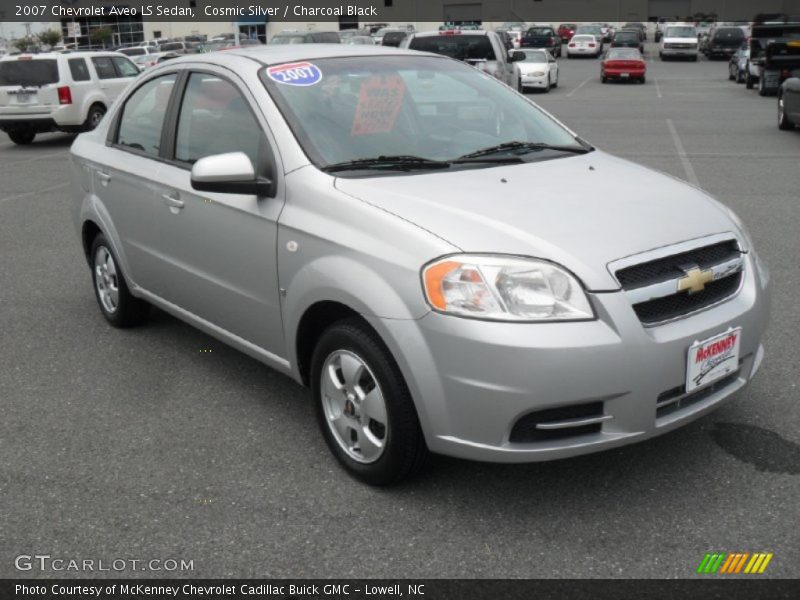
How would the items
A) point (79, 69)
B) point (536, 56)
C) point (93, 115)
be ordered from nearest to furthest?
1. point (79, 69)
2. point (93, 115)
3. point (536, 56)

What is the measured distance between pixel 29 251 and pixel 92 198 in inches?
111

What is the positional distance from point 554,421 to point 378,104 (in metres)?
1.85

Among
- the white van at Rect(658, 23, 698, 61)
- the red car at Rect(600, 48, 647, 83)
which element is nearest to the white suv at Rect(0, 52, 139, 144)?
the red car at Rect(600, 48, 647, 83)

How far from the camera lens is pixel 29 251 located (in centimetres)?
786

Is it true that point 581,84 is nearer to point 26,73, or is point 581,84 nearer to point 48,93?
point 48,93

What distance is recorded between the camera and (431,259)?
309 cm

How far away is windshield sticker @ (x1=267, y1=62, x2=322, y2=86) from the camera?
412cm

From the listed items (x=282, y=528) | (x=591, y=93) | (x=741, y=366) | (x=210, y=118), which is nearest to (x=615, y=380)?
(x=741, y=366)

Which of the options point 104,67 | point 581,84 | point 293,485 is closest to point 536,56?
point 581,84

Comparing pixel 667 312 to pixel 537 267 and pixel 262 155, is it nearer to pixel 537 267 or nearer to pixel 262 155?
pixel 537 267

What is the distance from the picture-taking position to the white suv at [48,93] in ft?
53.9

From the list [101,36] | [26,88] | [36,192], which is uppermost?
[26,88]

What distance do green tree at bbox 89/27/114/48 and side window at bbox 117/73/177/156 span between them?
76594 mm

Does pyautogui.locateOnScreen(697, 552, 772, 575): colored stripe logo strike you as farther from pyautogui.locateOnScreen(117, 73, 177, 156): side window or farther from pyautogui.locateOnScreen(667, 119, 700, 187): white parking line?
pyautogui.locateOnScreen(667, 119, 700, 187): white parking line
